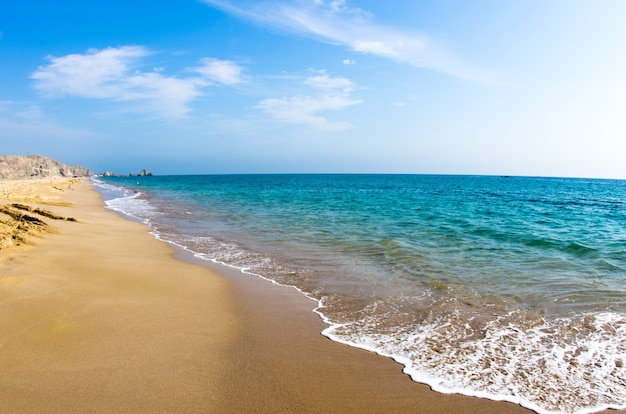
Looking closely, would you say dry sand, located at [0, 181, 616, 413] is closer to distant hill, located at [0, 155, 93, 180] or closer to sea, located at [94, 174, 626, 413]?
sea, located at [94, 174, 626, 413]

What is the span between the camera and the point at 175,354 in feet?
13.8

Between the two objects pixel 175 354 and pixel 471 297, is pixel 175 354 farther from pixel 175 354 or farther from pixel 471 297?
pixel 471 297

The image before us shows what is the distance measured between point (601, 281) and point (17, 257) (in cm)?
1254

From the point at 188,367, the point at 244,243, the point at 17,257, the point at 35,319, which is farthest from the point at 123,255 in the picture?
the point at 188,367

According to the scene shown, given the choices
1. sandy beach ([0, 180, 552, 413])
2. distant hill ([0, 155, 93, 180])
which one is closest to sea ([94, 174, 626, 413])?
sandy beach ([0, 180, 552, 413])

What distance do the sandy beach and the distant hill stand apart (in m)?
108

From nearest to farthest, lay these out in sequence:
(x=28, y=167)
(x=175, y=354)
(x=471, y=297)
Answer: (x=175, y=354)
(x=471, y=297)
(x=28, y=167)

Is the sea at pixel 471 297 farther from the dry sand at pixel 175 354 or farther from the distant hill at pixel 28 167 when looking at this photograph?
the distant hill at pixel 28 167

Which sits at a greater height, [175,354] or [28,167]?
[28,167]

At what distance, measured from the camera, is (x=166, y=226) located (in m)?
16.3

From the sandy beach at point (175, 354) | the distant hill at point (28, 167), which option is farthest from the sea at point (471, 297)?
the distant hill at point (28, 167)

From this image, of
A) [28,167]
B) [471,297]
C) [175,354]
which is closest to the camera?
[175,354]

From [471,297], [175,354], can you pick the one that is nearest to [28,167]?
[175,354]

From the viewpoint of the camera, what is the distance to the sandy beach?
336 cm
